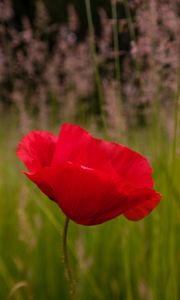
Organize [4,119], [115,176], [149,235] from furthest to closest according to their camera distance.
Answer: [4,119], [149,235], [115,176]

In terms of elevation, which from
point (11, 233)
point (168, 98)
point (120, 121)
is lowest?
point (11, 233)

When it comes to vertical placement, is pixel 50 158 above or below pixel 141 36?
above

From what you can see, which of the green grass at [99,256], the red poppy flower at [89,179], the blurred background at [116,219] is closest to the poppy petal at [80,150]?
the red poppy flower at [89,179]

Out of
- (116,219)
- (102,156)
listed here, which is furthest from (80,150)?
(116,219)

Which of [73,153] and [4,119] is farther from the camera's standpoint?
[4,119]

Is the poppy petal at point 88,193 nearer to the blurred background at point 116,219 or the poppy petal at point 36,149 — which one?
the poppy petal at point 36,149

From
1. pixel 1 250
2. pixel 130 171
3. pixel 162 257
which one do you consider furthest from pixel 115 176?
pixel 1 250

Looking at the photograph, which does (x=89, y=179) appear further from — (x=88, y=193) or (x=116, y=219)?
(x=116, y=219)

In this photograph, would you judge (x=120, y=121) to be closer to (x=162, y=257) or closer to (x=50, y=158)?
(x=162, y=257)

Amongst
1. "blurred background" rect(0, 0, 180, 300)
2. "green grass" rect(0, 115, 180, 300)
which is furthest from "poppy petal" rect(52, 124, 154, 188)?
"green grass" rect(0, 115, 180, 300)
